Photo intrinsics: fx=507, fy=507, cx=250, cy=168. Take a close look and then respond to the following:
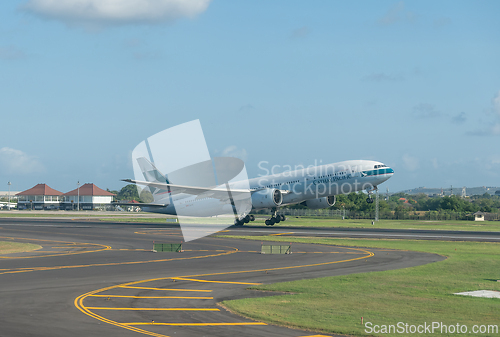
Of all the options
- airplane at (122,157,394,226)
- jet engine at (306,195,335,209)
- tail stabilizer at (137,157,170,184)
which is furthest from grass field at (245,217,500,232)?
tail stabilizer at (137,157,170,184)

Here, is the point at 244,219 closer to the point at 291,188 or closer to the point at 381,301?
the point at 291,188

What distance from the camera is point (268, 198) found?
67.7 meters

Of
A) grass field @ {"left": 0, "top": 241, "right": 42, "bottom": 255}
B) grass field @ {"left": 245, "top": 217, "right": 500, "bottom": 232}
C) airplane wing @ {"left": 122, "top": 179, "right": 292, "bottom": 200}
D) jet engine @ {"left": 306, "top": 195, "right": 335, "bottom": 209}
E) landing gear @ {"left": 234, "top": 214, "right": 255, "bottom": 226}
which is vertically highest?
airplane wing @ {"left": 122, "top": 179, "right": 292, "bottom": 200}

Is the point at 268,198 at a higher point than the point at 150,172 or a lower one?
lower

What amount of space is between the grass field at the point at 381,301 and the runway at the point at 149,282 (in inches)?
50.6

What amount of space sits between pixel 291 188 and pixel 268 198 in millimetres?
3670

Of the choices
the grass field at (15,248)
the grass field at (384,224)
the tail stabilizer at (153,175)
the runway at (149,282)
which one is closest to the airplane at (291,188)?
the tail stabilizer at (153,175)

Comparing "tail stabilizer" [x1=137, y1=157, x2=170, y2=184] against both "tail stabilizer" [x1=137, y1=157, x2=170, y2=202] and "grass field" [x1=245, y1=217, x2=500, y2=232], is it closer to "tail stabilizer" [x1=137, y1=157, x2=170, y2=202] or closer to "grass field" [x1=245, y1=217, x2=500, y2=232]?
"tail stabilizer" [x1=137, y1=157, x2=170, y2=202]

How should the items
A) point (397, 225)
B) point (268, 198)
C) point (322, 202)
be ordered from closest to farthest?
point (268, 198) < point (322, 202) < point (397, 225)

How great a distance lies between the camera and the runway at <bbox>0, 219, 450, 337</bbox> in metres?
15.2

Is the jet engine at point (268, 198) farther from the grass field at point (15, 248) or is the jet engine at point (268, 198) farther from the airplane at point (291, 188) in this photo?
the grass field at point (15, 248)

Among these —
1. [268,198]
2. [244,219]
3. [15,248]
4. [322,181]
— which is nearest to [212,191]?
[244,219]

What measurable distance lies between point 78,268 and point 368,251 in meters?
22.4

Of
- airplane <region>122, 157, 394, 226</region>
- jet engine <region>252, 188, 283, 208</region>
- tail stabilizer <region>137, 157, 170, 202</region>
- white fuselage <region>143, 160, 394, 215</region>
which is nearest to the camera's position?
white fuselage <region>143, 160, 394, 215</region>
